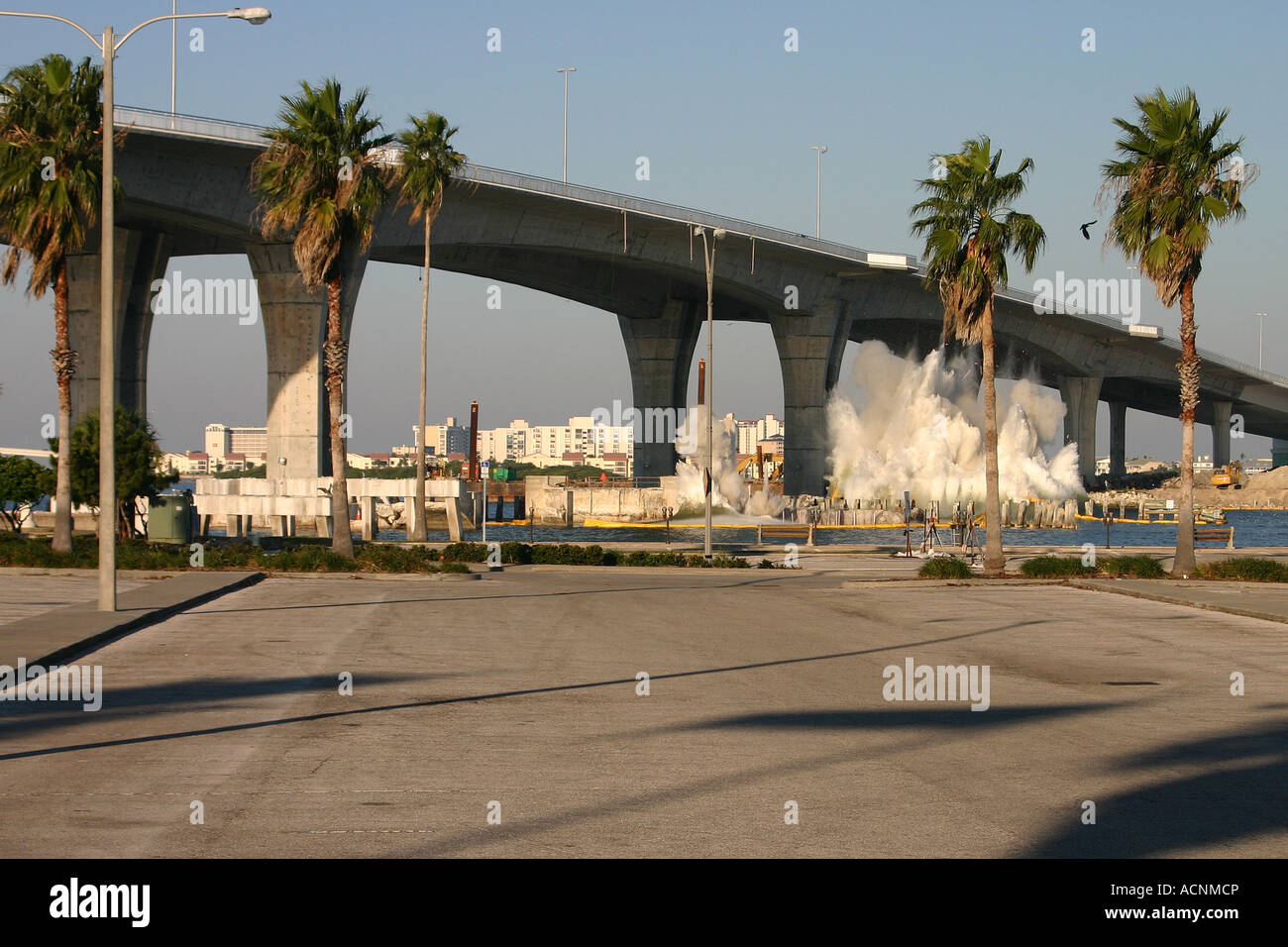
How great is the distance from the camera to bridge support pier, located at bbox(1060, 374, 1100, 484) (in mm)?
110938

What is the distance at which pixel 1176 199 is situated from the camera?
33.3m

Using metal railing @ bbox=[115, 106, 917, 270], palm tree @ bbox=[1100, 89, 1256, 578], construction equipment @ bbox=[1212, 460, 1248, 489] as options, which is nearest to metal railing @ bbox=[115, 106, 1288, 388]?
metal railing @ bbox=[115, 106, 917, 270]

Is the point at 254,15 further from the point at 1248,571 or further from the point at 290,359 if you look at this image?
the point at 290,359

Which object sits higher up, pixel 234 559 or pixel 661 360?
pixel 661 360

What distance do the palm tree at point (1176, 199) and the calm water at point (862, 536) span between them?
2924 centimetres

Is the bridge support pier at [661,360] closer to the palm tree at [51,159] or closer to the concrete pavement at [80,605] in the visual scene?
the palm tree at [51,159]

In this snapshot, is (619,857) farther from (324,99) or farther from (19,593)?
(324,99)

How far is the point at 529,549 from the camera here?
42.5 metres

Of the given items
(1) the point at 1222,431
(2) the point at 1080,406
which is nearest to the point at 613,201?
(2) the point at 1080,406

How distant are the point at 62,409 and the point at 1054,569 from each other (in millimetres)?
27814

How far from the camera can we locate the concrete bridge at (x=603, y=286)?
200 feet

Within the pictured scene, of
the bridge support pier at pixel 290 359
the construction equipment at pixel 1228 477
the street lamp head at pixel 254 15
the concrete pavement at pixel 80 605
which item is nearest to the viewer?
the concrete pavement at pixel 80 605

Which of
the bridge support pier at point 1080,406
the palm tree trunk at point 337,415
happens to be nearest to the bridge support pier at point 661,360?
the bridge support pier at point 1080,406

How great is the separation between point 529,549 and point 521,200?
33.0 meters
